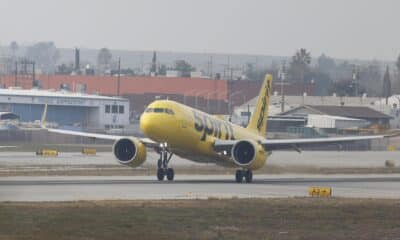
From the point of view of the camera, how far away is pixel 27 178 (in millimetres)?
64375

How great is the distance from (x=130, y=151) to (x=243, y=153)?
6.20 m

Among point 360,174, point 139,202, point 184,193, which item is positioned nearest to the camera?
point 139,202

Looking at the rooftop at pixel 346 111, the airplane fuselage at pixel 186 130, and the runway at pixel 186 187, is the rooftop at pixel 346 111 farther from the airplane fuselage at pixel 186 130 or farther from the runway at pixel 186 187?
the airplane fuselage at pixel 186 130

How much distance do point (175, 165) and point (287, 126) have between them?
203 feet

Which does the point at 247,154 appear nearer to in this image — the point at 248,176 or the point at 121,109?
the point at 248,176

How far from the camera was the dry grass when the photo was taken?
115 ft

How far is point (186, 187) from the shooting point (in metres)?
57.4

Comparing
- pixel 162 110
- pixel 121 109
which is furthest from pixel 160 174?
pixel 121 109

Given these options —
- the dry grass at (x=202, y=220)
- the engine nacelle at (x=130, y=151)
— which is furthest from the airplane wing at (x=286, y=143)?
the dry grass at (x=202, y=220)

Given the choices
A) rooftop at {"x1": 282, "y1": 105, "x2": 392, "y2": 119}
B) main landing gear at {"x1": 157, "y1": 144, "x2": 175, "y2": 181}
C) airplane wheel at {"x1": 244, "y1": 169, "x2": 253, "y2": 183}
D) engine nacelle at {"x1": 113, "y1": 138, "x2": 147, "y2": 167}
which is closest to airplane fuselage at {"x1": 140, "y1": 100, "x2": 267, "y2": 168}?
main landing gear at {"x1": 157, "y1": 144, "x2": 175, "y2": 181}

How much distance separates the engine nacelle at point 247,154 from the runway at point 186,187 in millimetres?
1145

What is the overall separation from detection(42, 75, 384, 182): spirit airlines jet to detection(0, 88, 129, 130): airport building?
279 feet

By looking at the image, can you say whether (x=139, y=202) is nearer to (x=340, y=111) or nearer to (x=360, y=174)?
(x=360, y=174)

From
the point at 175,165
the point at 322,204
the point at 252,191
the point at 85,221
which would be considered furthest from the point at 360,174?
the point at 85,221
